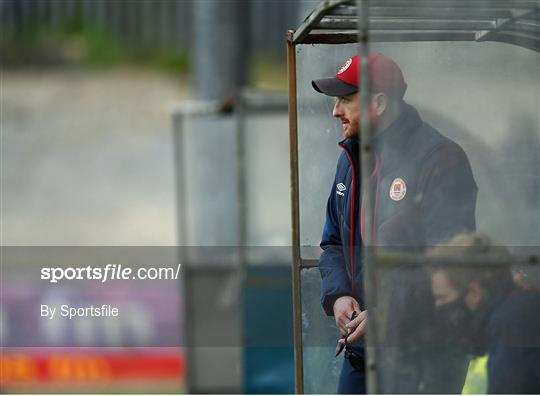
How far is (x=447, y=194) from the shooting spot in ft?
14.1

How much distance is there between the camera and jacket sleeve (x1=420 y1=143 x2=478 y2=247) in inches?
167

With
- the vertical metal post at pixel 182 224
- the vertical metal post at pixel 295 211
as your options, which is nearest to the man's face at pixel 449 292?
the vertical metal post at pixel 295 211

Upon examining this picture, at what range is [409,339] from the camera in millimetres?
4188

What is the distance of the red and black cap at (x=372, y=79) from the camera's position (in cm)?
427

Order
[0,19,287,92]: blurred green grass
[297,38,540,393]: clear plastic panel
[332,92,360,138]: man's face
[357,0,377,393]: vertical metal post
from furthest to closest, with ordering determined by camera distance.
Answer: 1. [0,19,287,92]: blurred green grass
2. [332,92,360,138]: man's face
3. [297,38,540,393]: clear plastic panel
4. [357,0,377,393]: vertical metal post

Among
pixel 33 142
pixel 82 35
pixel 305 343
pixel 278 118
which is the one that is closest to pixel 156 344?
pixel 278 118

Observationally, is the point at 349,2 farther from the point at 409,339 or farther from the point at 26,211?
the point at 26,211

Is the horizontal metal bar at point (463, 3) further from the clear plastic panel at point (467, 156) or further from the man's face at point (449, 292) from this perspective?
the man's face at point (449, 292)

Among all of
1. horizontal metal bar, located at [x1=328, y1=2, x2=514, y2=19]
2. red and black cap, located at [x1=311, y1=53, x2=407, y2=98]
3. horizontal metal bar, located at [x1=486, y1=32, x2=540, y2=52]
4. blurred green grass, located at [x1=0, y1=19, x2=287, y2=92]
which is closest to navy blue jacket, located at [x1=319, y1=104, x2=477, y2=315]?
red and black cap, located at [x1=311, y1=53, x2=407, y2=98]

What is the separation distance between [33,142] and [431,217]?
82.7ft

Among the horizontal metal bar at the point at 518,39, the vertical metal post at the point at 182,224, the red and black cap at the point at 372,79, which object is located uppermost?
the horizontal metal bar at the point at 518,39

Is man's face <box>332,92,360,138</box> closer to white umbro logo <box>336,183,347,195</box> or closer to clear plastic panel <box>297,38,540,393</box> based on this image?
white umbro logo <box>336,183,347,195</box>

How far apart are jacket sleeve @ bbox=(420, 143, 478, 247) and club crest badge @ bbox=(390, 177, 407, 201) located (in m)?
0.07

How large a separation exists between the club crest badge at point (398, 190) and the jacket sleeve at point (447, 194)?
0.07 meters
